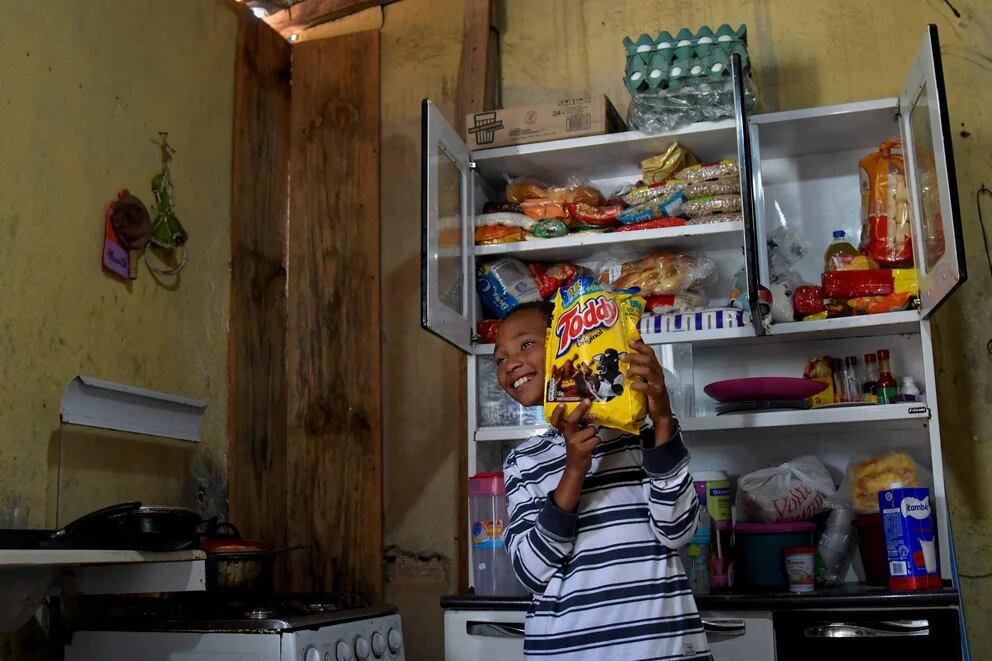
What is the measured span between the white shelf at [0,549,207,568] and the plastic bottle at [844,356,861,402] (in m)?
1.77

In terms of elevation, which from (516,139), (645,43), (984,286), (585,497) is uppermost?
(645,43)

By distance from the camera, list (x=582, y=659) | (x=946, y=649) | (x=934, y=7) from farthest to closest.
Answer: (x=934, y=7), (x=946, y=649), (x=582, y=659)

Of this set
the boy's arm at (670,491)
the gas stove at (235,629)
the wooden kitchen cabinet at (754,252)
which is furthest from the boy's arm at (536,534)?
the wooden kitchen cabinet at (754,252)

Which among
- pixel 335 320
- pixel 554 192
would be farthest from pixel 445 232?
pixel 335 320

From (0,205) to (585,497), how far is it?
1.57 meters

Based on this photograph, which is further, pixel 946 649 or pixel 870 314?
pixel 870 314

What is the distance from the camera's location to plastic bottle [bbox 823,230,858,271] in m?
2.85

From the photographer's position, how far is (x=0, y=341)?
2.38 m

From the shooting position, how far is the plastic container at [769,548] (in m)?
2.63

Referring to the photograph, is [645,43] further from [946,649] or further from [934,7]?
[946,649]

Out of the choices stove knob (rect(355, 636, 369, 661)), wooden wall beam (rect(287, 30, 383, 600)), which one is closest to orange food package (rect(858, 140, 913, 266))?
wooden wall beam (rect(287, 30, 383, 600))

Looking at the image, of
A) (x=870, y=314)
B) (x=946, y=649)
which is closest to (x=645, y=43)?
(x=870, y=314)

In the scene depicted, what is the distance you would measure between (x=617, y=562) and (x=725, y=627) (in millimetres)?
717

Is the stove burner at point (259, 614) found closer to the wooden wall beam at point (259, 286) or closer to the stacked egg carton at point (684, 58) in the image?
the wooden wall beam at point (259, 286)
